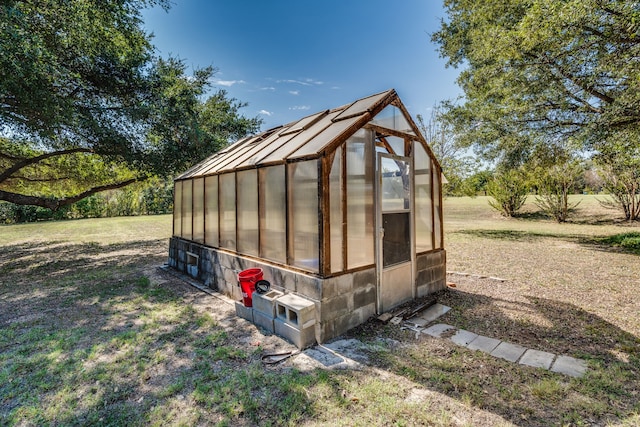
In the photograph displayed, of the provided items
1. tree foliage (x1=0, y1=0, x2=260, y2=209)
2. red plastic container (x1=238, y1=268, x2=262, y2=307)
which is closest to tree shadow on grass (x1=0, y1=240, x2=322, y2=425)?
red plastic container (x1=238, y1=268, x2=262, y2=307)

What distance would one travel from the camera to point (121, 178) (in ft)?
39.4

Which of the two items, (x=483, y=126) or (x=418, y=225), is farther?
(x=483, y=126)

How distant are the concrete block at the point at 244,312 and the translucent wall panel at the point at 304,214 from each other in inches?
42.6

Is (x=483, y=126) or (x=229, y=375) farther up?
(x=483, y=126)

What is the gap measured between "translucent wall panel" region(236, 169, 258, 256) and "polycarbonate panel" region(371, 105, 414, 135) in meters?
2.21

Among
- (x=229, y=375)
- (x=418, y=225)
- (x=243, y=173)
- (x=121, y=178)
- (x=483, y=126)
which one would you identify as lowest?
(x=229, y=375)

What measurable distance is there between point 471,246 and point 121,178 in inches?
568

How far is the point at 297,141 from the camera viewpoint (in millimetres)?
4594

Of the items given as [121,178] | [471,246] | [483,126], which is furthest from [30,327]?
[483,126]

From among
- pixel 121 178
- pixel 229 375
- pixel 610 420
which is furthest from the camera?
pixel 121 178

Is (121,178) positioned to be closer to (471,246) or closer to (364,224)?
(364,224)

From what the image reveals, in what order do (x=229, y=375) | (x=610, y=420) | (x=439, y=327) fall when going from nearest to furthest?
(x=610, y=420) → (x=229, y=375) → (x=439, y=327)

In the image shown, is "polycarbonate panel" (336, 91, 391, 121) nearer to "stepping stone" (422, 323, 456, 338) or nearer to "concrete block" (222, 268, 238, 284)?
"stepping stone" (422, 323, 456, 338)

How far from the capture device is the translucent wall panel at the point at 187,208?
737 cm
